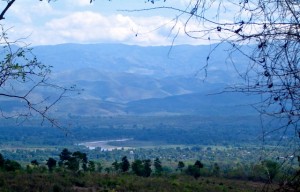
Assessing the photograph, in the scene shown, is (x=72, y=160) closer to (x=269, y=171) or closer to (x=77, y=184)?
(x=77, y=184)

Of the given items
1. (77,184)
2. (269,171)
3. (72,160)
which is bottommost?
(77,184)

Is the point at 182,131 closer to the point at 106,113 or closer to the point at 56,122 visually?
the point at 106,113

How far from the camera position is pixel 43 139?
8162 centimetres

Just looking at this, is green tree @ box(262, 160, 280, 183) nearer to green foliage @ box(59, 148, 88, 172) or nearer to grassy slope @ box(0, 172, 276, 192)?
grassy slope @ box(0, 172, 276, 192)

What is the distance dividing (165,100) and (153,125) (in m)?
41.3

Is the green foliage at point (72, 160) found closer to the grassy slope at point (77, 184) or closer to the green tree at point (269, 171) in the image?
the grassy slope at point (77, 184)

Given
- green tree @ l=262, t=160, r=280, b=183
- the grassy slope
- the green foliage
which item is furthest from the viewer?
the green foliage

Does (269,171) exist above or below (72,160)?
below


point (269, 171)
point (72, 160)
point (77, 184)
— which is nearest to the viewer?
point (269, 171)

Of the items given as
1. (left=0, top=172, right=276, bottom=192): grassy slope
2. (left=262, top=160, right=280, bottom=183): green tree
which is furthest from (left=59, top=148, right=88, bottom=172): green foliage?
(left=262, top=160, right=280, bottom=183): green tree

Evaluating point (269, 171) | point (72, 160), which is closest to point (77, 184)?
point (72, 160)

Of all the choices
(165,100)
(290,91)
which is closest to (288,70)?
(290,91)

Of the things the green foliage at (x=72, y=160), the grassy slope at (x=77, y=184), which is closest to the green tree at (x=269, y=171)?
the grassy slope at (x=77, y=184)

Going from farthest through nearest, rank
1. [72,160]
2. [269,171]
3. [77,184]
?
1. [72,160]
2. [77,184]
3. [269,171]
